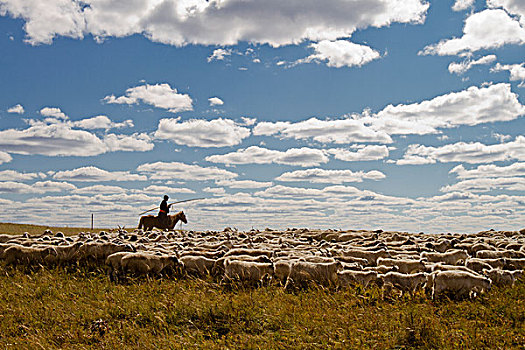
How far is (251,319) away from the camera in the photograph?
31.6ft

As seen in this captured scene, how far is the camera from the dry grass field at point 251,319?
8547 millimetres

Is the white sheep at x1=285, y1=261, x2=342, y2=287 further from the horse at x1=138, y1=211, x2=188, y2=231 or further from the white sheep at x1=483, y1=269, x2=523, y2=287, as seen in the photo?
the horse at x1=138, y1=211, x2=188, y2=231

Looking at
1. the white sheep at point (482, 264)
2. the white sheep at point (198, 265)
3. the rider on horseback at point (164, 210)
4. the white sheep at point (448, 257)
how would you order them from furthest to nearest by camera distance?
the rider on horseback at point (164, 210)
the white sheep at point (448, 257)
the white sheep at point (198, 265)
the white sheep at point (482, 264)

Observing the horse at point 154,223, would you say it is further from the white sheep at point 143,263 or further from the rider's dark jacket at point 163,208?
the white sheep at point 143,263

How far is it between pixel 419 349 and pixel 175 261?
805cm

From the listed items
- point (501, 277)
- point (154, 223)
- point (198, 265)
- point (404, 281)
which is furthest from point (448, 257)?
point (154, 223)

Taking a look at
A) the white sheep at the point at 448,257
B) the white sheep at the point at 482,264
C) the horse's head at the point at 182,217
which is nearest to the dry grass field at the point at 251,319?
the white sheep at the point at 482,264

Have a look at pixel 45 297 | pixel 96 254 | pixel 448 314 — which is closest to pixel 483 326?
pixel 448 314

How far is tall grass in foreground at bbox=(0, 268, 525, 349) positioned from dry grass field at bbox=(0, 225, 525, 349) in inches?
0.9

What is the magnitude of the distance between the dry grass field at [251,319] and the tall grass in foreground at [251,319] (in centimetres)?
2

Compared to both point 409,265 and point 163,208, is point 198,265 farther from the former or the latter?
point 163,208

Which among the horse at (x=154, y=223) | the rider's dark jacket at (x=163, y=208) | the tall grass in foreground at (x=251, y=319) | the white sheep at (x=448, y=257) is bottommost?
the tall grass in foreground at (x=251, y=319)

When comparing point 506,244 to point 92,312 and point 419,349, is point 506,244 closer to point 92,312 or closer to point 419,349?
point 419,349

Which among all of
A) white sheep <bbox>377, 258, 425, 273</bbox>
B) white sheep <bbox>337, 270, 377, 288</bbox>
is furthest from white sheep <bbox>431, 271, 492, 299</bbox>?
white sheep <bbox>377, 258, 425, 273</bbox>
